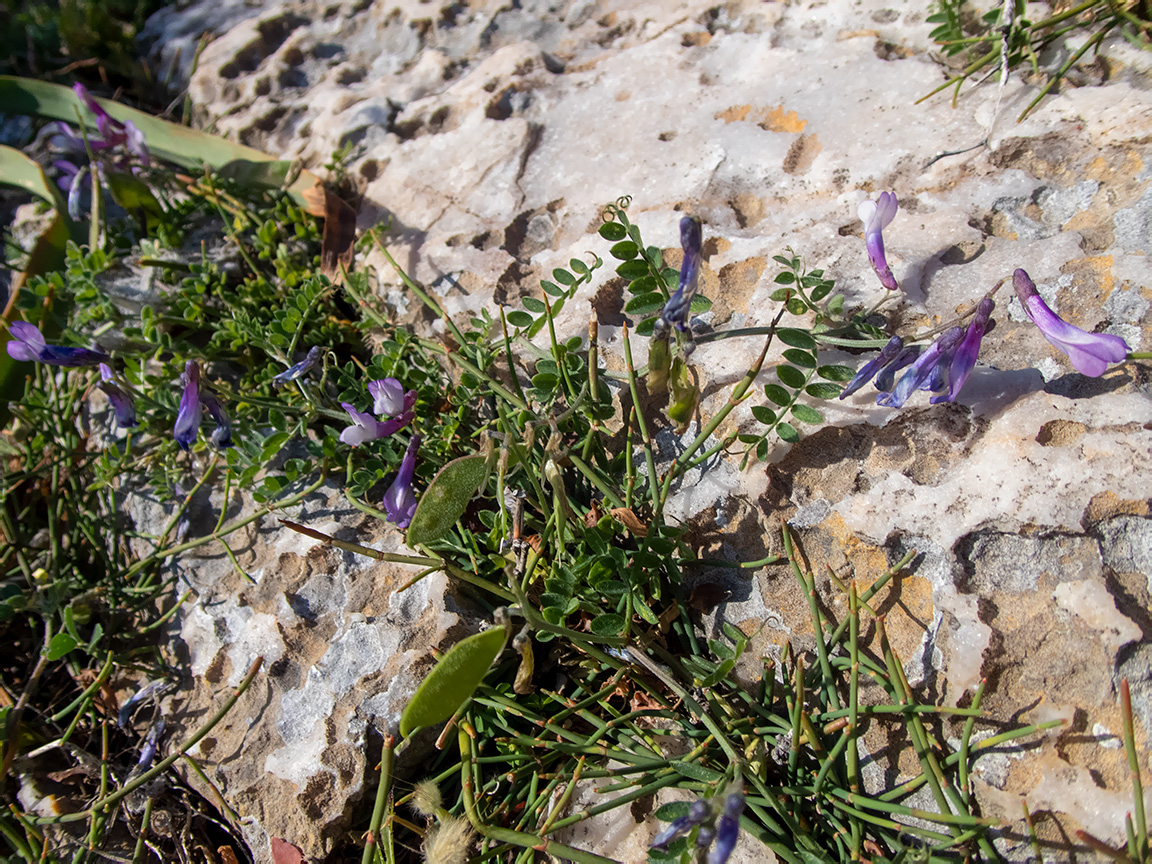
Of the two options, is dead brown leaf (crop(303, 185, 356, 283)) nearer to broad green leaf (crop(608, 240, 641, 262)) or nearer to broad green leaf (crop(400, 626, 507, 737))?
broad green leaf (crop(608, 240, 641, 262))

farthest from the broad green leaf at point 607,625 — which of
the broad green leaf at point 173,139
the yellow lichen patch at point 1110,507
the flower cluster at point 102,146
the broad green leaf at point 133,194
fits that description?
the flower cluster at point 102,146

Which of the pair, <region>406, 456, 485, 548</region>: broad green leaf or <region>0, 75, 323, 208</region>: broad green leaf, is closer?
<region>406, 456, 485, 548</region>: broad green leaf

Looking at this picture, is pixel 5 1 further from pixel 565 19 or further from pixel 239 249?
pixel 565 19

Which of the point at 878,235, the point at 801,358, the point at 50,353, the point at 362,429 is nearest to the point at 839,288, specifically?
the point at 878,235

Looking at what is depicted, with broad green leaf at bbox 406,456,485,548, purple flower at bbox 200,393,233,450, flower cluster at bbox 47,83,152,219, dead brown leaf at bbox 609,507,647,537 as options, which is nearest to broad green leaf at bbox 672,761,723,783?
dead brown leaf at bbox 609,507,647,537

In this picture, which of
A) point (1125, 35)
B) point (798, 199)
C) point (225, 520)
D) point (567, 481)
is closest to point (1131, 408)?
point (798, 199)

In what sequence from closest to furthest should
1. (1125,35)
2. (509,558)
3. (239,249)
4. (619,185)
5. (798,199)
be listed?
(509,558)
(1125,35)
(798,199)
(619,185)
(239,249)
